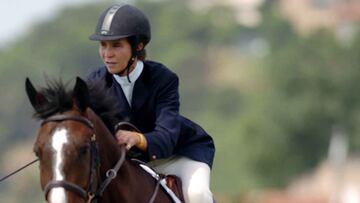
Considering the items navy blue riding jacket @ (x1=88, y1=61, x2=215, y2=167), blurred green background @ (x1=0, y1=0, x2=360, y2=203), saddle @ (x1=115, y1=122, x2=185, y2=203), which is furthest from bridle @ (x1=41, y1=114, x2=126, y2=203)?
blurred green background @ (x1=0, y1=0, x2=360, y2=203)

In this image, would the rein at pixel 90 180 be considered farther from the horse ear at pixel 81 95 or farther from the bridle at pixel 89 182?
the horse ear at pixel 81 95

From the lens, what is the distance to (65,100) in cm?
986

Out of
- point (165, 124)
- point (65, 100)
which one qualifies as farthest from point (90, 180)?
point (165, 124)

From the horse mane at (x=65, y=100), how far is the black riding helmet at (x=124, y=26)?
0.64 meters

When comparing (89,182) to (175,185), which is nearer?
(89,182)

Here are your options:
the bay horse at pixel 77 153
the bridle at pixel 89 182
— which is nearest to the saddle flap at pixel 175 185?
the bay horse at pixel 77 153

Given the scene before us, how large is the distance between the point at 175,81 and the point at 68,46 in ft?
485

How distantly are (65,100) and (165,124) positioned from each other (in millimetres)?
1161

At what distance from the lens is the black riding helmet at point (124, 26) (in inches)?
425

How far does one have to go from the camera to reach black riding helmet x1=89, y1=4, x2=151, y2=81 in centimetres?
1080

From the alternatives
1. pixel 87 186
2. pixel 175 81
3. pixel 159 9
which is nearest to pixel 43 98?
pixel 87 186

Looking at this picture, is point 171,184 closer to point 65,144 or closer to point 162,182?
point 162,182

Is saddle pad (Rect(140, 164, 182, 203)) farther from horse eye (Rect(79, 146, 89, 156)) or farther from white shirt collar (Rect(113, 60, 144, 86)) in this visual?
horse eye (Rect(79, 146, 89, 156))

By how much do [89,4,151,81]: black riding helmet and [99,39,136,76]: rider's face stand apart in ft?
0.16
